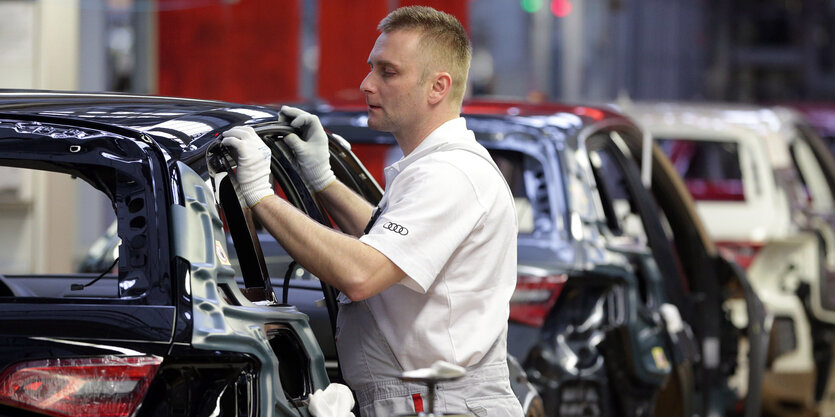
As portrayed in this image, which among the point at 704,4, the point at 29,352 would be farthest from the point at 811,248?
the point at 704,4

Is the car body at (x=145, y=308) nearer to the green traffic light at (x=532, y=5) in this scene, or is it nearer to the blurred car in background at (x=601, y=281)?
the blurred car in background at (x=601, y=281)

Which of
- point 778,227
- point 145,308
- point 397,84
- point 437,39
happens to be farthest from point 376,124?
point 778,227

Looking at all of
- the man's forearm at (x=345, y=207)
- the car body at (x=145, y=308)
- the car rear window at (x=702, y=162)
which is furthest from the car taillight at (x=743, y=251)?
the car body at (x=145, y=308)

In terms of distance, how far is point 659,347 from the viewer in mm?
6004

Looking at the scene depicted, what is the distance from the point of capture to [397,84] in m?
3.58

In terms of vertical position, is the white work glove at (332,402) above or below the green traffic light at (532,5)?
below

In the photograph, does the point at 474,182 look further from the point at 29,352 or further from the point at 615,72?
the point at 615,72

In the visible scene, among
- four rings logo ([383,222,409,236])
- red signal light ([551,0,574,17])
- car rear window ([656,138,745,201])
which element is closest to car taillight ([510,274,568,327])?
four rings logo ([383,222,409,236])

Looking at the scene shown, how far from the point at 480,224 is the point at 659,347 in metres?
2.74

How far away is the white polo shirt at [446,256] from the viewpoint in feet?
10.9

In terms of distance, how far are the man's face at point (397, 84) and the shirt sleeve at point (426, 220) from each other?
0.68ft

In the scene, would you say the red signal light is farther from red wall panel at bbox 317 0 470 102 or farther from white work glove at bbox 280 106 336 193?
white work glove at bbox 280 106 336 193

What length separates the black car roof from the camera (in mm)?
3082

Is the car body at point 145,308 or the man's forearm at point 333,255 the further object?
the man's forearm at point 333,255
